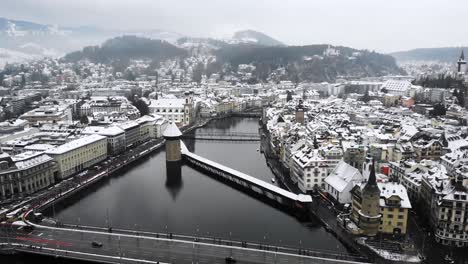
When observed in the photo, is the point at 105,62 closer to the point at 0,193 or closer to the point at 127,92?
the point at 127,92

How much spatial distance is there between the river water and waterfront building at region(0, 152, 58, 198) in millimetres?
4516

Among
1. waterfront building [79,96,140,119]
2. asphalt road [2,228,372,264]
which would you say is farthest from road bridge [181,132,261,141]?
asphalt road [2,228,372,264]

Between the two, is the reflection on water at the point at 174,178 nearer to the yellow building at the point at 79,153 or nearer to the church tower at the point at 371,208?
the yellow building at the point at 79,153

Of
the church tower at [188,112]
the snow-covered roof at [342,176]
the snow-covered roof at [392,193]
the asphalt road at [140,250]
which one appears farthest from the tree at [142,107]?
the snow-covered roof at [392,193]

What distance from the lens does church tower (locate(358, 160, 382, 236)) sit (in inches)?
1049

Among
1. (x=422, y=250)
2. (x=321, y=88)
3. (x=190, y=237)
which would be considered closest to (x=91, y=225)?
(x=190, y=237)

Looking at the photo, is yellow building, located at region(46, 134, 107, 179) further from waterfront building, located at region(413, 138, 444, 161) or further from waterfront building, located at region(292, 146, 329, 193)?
waterfront building, located at region(413, 138, 444, 161)

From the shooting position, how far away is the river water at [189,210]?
29094mm

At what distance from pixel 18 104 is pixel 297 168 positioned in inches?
2874

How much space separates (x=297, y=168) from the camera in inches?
1515

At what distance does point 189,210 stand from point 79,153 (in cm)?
1784

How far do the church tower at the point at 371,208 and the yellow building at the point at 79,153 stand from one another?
3081 centimetres

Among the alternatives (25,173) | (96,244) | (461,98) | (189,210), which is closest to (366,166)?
(189,210)

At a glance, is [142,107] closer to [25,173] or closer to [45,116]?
[45,116]
